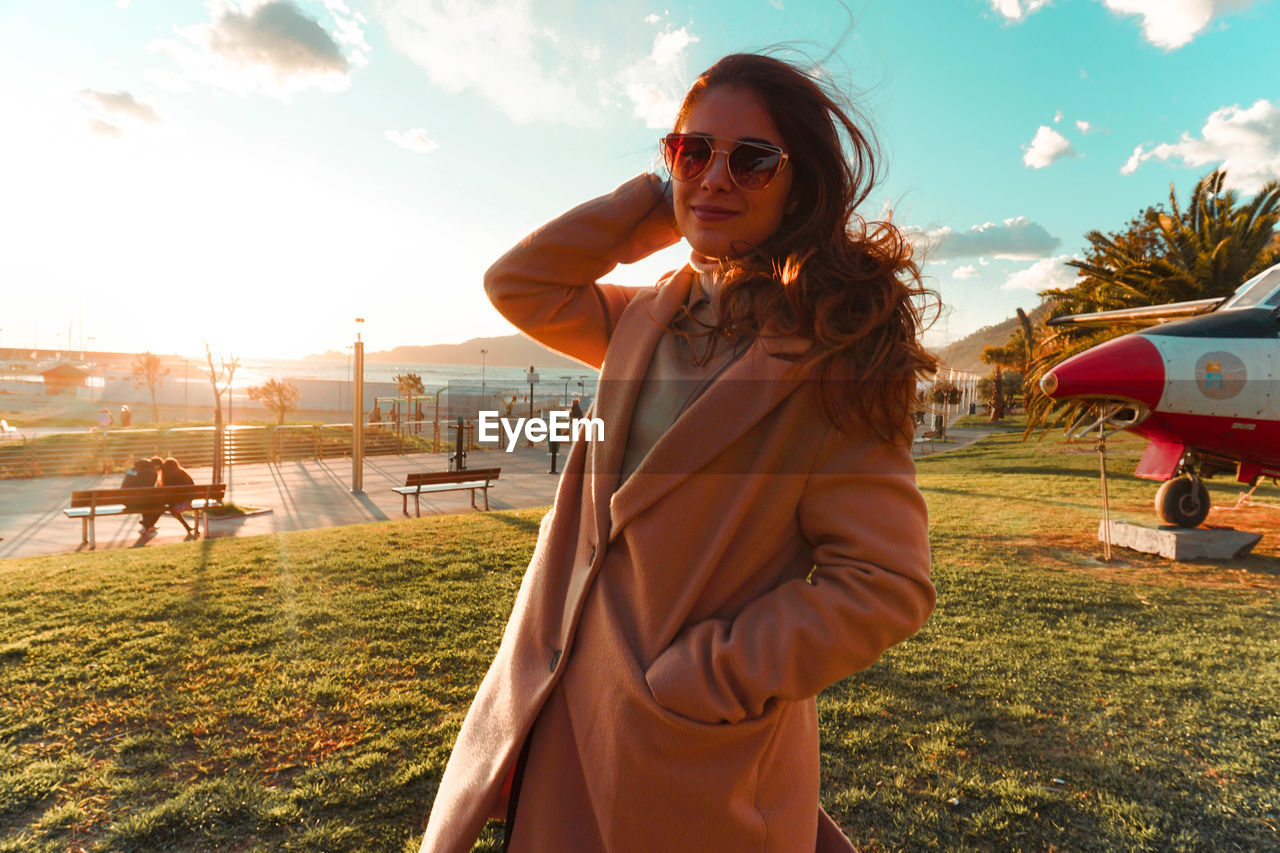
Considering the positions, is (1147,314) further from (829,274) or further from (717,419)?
(717,419)

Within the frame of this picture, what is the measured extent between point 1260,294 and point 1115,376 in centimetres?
194

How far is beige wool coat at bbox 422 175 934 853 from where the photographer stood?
1074 mm

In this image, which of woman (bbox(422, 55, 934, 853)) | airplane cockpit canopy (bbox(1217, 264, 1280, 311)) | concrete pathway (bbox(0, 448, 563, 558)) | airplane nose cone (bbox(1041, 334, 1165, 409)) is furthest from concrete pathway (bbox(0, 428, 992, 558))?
woman (bbox(422, 55, 934, 853))

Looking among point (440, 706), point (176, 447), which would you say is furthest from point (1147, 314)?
point (176, 447)

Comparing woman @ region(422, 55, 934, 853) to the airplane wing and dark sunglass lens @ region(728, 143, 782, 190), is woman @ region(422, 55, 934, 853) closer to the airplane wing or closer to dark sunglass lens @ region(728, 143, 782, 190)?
dark sunglass lens @ region(728, 143, 782, 190)

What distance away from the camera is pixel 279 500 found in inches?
479

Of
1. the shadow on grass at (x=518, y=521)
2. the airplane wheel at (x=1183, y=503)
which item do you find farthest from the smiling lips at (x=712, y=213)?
the airplane wheel at (x=1183, y=503)

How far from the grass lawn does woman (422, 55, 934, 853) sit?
1.67 metres

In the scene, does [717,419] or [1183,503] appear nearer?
[717,419]

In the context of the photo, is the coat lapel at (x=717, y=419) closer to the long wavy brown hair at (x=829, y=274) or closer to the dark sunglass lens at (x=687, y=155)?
the long wavy brown hair at (x=829, y=274)

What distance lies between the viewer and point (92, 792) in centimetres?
270

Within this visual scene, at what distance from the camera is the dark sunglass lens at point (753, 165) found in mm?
1252

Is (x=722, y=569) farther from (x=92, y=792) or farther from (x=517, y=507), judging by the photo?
(x=517, y=507)

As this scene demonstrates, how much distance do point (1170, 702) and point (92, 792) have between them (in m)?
4.99
